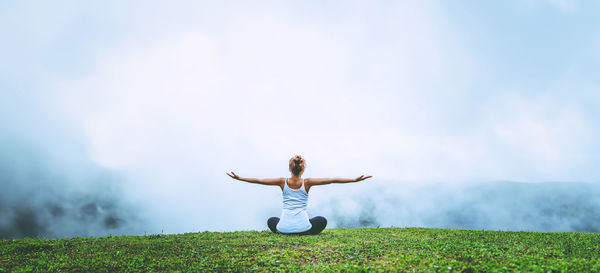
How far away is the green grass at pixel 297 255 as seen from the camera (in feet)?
27.5

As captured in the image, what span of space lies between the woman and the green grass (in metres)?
0.72

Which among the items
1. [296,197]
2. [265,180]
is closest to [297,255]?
[296,197]

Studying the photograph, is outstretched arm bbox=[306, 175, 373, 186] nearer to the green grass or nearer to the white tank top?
the white tank top

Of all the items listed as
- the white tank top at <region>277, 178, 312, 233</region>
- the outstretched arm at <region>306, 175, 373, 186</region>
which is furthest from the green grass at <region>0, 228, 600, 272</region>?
the outstretched arm at <region>306, 175, 373, 186</region>

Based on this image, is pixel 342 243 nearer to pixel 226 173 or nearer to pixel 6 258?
pixel 226 173

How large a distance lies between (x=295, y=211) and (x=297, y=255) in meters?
3.89

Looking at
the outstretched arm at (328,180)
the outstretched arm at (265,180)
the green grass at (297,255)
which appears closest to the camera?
the green grass at (297,255)

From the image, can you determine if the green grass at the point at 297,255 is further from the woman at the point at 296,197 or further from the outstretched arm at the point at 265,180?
the outstretched arm at the point at 265,180

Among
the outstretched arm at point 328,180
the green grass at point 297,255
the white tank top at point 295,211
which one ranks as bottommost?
the green grass at point 297,255

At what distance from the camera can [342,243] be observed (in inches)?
455

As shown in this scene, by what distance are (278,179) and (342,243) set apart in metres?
3.40

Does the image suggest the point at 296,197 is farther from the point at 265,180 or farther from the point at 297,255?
the point at 297,255

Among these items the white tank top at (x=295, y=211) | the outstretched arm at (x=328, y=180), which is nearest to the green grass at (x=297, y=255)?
the white tank top at (x=295, y=211)

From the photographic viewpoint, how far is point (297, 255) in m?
9.68
